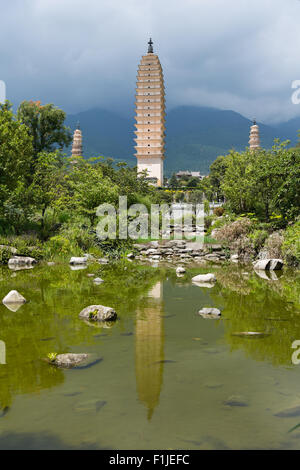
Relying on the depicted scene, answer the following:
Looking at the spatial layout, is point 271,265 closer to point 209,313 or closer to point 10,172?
point 209,313

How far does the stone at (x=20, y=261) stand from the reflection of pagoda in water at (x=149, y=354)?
19.4 feet

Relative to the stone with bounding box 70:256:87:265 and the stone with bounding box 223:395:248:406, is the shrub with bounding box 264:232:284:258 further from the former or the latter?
the stone with bounding box 223:395:248:406

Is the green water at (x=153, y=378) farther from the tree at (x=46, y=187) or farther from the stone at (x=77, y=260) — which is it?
the tree at (x=46, y=187)

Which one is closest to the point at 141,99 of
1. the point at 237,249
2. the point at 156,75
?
the point at 156,75

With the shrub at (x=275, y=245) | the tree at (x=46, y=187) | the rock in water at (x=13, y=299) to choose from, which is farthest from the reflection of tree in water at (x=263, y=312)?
the tree at (x=46, y=187)

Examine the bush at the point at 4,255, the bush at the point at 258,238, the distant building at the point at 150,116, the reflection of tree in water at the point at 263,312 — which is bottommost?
the reflection of tree in water at the point at 263,312

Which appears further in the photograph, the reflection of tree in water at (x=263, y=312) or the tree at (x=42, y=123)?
the tree at (x=42, y=123)

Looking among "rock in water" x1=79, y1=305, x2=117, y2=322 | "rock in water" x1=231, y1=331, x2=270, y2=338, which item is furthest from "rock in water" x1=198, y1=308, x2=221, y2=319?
"rock in water" x1=79, y1=305, x2=117, y2=322

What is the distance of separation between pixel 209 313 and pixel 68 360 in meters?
2.50

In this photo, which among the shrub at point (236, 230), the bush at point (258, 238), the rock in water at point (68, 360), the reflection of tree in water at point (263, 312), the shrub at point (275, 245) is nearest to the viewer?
the rock in water at point (68, 360)

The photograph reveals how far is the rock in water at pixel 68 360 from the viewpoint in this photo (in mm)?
3434

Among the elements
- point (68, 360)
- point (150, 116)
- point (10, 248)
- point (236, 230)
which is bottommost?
point (68, 360)

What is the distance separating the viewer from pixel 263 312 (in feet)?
18.5

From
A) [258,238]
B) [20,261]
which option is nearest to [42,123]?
[20,261]
